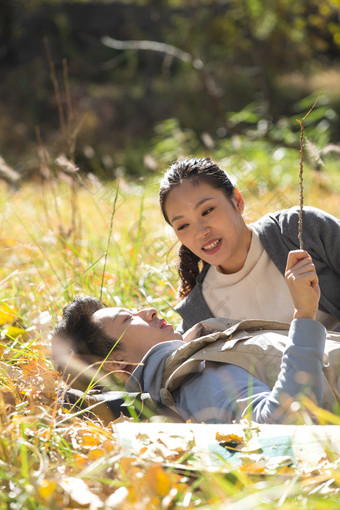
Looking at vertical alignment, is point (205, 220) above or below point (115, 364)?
above

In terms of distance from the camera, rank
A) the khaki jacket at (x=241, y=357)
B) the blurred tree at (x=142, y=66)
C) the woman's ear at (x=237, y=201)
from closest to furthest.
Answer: the khaki jacket at (x=241, y=357)
the woman's ear at (x=237, y=201)
the blurred tree at (x=142, y=66)

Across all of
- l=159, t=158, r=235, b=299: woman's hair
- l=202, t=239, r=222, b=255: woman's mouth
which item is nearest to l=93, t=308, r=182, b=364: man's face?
l=202, t=239, r=222, b=255: woman's mouth

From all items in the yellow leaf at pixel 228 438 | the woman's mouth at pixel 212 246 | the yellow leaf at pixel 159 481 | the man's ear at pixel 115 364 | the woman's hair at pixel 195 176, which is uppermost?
the woman's hair at pixel 195 176

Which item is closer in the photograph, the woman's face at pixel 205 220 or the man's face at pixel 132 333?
the man's face at pixel 132 333

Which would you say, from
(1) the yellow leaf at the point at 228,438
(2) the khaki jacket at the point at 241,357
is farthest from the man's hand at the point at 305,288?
(1) the yellow leaf at the point at 228,438

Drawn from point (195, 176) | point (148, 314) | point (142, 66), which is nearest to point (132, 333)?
point (148, 314)

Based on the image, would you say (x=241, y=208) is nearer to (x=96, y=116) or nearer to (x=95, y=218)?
(x=95, y=218)

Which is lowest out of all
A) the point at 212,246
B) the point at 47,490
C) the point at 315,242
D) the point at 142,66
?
the point at 47,490

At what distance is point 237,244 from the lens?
251 cm

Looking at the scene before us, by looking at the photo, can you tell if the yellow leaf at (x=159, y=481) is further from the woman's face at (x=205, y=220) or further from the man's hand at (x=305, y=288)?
the woman's face at (x=205, y=220)

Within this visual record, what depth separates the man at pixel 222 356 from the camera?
177cm

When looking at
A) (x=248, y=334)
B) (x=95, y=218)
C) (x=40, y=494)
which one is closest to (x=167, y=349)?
(x=248, y=334)

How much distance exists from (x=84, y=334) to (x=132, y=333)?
176 mm

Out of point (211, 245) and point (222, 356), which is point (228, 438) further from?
point (211, 245)
